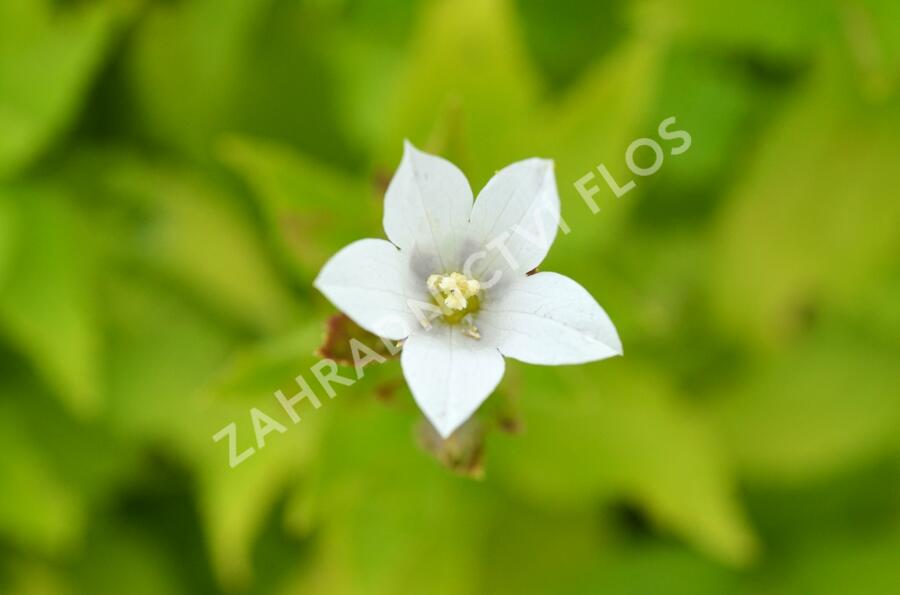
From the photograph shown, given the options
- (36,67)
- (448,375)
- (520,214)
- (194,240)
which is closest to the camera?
(448,375)

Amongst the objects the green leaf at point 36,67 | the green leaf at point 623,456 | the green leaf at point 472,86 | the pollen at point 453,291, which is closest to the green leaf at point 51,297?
the green leaf at point 36,67

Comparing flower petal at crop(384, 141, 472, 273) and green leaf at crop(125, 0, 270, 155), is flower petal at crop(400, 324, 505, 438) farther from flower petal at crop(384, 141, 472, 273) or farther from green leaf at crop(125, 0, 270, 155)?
green leaf at crop(125, 0, 270, 155)

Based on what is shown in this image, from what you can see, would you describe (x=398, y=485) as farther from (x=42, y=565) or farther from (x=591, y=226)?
(x=42, y=565)

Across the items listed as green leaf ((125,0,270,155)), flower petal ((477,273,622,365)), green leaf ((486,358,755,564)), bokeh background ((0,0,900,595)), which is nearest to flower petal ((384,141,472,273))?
flower petal ((477,273,622,365))

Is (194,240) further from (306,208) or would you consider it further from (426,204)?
(426,204)

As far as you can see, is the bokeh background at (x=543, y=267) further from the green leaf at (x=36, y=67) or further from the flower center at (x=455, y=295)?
the flower center at (x=455, y=295)

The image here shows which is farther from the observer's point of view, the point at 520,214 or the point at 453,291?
the point at 453,291

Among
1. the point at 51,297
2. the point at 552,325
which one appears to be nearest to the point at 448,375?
the point at 552,325
